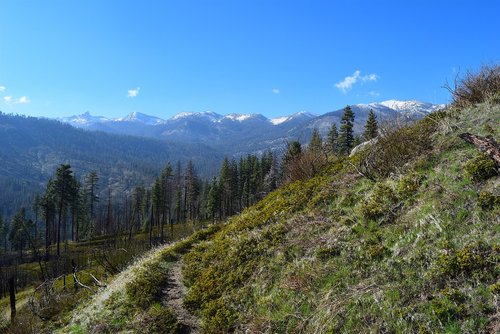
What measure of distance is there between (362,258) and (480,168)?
10.0ft

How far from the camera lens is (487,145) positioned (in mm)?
7863

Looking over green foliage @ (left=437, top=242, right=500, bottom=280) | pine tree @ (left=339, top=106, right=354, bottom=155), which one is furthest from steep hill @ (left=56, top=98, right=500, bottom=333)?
pine tree @ (left=339, top=106, right=354, bottom=155)

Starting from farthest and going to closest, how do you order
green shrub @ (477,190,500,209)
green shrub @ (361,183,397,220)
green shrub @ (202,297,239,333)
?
green shrub @ (361,183,397,220) → green shrub @ (202,297,239,333) → green shrub @ (477,190,500,209)

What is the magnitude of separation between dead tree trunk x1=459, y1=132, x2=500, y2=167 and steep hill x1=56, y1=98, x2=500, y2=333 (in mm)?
144

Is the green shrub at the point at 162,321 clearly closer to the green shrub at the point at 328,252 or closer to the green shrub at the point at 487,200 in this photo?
the green shrub at the point at 328,252

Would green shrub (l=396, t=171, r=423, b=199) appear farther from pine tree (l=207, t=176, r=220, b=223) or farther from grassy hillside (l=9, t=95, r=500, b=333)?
pine tree (l=207, t=176, r=220, b=223)

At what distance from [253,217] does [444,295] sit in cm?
740

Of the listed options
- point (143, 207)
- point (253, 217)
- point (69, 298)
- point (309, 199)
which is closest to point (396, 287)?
point (309, 199)

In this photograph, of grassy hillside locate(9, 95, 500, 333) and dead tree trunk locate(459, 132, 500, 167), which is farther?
dead tree trunk locate(459, 132, 500, 167)

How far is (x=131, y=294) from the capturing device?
396 inches

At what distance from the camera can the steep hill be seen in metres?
5.66

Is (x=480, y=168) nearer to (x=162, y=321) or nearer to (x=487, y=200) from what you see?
(x=487, y=200)

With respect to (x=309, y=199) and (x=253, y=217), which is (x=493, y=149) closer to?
(x=309, y=199)

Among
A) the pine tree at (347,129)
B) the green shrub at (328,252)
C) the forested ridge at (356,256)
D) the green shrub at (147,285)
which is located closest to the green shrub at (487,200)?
the forested ridge at (356,256)
